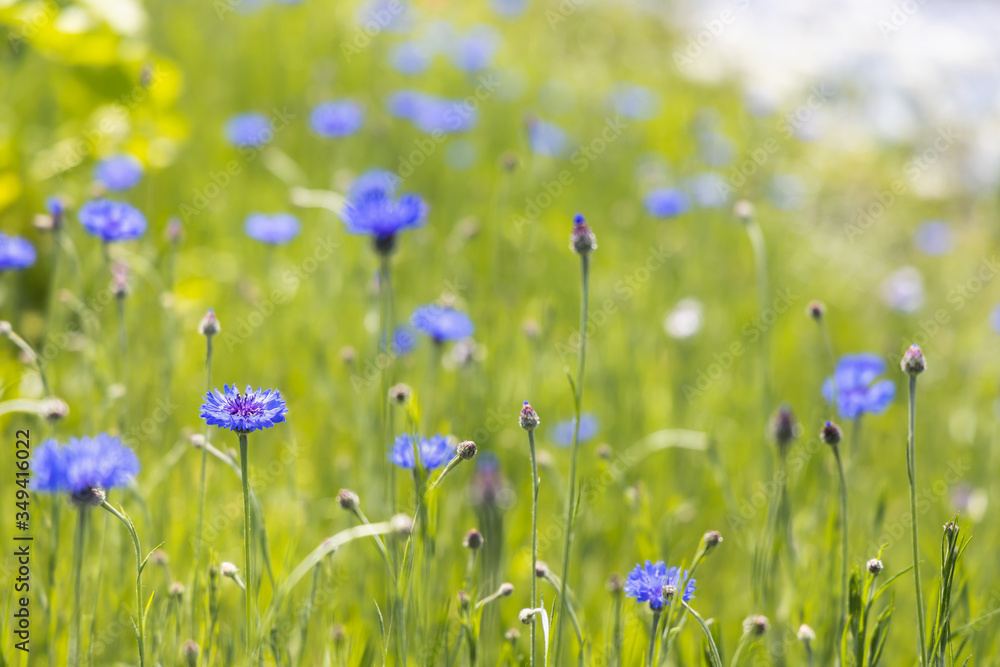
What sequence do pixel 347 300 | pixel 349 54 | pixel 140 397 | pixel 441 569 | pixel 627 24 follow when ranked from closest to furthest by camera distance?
1. pixel 441 569
2. pixel 140 397
3. pixel 347 300
4. pixel 349 54
5. pixel 627 24

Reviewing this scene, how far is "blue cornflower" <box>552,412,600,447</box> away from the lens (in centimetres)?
190

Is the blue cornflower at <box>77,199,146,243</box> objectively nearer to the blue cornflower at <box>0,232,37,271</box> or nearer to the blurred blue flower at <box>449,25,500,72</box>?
the blue cornflower at <box>0,232,37,271</box>

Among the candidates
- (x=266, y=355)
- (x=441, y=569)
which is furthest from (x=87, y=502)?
(x=266, y=355)

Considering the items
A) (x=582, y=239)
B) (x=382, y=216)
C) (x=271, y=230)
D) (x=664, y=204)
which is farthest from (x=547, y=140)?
(x=582, y=239)

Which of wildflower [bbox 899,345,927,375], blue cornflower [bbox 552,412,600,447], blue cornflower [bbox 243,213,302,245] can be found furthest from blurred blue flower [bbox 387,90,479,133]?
wildflower [bbox 899,345,927,375]

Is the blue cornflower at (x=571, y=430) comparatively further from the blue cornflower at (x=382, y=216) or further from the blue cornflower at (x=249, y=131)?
the blue cornflower at (x=249, y=131)

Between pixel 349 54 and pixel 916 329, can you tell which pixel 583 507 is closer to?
pixel 916 329

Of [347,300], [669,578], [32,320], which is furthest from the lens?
A: [347,300]

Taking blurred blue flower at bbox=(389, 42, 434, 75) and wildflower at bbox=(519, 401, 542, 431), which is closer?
wildflower at bbox=(519, 401, 542, 431)

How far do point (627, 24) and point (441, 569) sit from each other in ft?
19.9

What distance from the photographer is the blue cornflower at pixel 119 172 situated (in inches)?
77.0

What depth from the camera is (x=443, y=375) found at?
2164mm

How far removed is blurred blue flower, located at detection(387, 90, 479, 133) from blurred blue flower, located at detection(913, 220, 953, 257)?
213 centimetres

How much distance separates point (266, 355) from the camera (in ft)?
7.20
